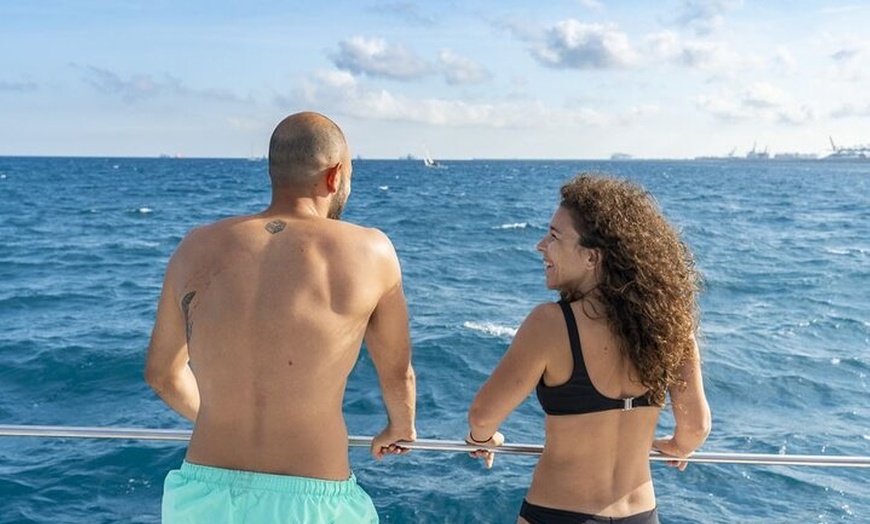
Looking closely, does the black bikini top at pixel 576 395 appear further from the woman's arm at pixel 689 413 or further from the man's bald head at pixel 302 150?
the man's bald head at pixel 302 150

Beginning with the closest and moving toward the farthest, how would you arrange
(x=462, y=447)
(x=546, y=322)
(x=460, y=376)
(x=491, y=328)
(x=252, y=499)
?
(x=252, y=499), (x=546, y=322), (x=462, y=447), (x=460, y=376), (x=491, y=328)

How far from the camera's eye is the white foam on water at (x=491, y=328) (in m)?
14.3

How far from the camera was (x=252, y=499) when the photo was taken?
2.13 m

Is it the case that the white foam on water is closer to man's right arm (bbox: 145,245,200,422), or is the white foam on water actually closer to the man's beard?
man's right arm (bbox: 145,245,200,422)

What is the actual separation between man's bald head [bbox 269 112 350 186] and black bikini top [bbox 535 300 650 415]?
30.1 inches

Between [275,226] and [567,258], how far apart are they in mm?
816

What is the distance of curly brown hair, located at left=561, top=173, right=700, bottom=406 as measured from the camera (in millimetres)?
2264

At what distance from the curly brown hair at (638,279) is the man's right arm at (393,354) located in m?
0.48

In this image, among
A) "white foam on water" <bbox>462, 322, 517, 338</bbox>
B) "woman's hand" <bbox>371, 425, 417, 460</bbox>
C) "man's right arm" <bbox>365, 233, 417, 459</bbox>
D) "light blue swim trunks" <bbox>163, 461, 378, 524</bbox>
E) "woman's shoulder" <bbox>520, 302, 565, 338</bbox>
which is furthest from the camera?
"white foam on water" <bbox>462, 322, 517, 338</bbox>

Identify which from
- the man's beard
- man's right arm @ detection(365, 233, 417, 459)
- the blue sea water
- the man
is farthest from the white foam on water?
the man

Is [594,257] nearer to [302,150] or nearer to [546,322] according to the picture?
[546,322]

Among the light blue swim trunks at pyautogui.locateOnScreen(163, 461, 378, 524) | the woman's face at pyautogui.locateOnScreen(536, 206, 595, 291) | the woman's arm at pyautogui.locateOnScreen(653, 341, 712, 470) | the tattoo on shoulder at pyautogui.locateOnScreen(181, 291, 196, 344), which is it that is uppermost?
the woman's face at pyautogui.locateOnScreen(536, 206, 595, 291)

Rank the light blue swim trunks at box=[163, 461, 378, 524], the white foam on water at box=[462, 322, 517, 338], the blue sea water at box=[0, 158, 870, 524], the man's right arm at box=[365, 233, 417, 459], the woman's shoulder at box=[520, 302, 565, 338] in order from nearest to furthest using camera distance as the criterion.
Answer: the light blue swim trunks at box=[163, 461, 378, 524] → the woman's shoulder at box=[520, 302, 565, 338] → the man's right arm at box=[365, 233, 417, 459] → the blue sea water at box=[0, 158, 870, 524] → the white foam on water at box=[462, 322, 517, 338]

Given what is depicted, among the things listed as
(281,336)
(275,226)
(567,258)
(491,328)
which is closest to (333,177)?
(275,226)
